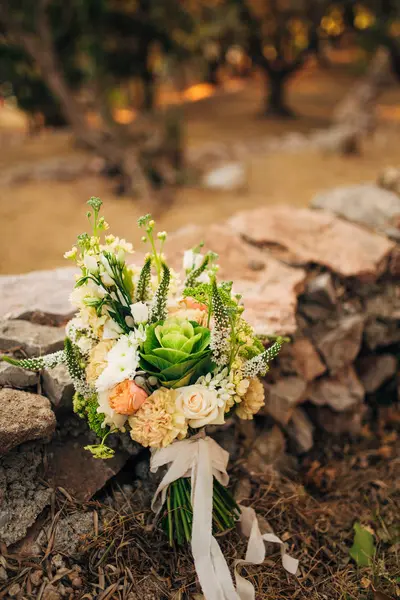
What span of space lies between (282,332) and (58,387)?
1016 mm

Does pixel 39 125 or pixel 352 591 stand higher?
pixel 39 125

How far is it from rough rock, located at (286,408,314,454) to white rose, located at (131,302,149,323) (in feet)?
4.69

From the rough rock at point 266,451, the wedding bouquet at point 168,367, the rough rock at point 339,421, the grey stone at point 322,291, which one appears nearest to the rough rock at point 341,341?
the grey stone at point 322,291

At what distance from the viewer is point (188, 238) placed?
3.17 metres

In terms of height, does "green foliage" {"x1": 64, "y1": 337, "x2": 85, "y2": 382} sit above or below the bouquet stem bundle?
above

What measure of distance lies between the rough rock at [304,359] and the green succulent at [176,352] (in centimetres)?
115

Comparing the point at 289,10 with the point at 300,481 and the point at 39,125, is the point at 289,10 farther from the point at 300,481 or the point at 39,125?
the point at 300,481

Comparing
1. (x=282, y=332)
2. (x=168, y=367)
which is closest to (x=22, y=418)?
(x=168, y=367)

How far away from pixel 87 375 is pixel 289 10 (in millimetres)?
8826

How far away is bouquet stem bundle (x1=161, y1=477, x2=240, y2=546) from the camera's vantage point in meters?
1.90

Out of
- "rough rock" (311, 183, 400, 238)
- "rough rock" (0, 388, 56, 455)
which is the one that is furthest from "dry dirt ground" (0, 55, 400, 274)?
"rough rock" (0, 388, 56, 455)

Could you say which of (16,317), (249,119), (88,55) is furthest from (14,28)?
(16,317)

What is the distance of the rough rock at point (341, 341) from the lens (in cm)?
300

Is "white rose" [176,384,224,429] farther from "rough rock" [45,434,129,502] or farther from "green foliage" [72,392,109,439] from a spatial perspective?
"rough rock" [45,434,129,502]
